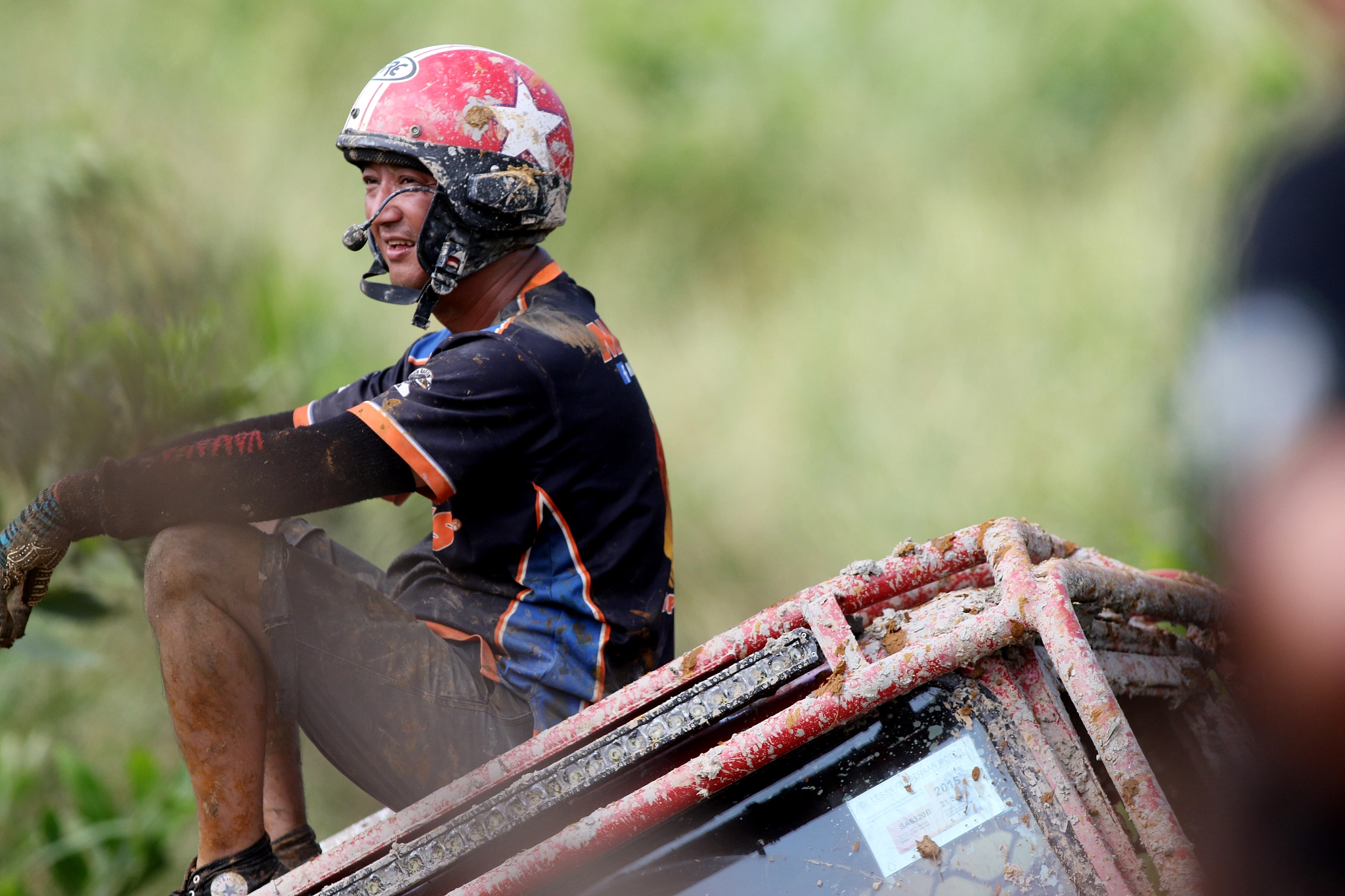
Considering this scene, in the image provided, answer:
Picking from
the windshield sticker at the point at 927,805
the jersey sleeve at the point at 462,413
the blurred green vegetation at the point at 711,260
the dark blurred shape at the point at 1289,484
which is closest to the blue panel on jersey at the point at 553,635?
the jersey sleeve at the point at 462,413

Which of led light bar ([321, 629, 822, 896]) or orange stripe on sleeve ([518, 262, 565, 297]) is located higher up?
orange stripe on sleeve ([518, 262, 565, 297])

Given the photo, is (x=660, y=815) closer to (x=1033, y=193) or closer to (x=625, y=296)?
(x=625, y=296)

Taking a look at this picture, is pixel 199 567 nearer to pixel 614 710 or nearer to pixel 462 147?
pixel 614 710

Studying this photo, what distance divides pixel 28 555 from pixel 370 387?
33.7 inches

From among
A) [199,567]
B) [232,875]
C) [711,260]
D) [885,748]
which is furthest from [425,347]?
[711,260]

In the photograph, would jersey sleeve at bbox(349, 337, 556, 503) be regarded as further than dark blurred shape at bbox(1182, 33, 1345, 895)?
Yes

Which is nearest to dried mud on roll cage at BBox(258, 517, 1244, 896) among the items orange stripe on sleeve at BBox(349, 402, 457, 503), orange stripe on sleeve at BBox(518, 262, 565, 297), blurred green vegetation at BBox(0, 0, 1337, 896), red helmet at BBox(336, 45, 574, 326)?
orange stripe on sleeve at BBox(349, 402, 457, 503)

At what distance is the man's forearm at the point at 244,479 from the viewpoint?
2137mm

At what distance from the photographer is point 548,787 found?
6.40 ft

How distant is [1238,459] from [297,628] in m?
1.78

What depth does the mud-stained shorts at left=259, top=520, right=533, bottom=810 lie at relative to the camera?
222cm

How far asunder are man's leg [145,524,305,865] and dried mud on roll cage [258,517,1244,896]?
19cm

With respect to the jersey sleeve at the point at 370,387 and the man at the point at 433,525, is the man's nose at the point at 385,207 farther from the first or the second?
the jersey sleeve at the point at 370,387

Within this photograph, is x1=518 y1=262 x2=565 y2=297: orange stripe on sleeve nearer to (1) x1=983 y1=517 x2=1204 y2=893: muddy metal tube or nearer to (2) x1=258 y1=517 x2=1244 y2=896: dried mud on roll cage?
(2) x1=258 y1=517 x2=1244 y2=896: dried mud on roll cage
